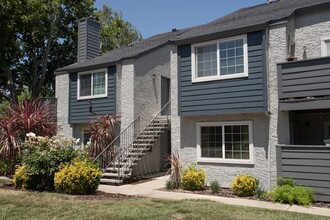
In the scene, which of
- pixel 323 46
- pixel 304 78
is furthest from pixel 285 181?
pixel 323 46

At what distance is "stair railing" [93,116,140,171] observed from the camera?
523 inches

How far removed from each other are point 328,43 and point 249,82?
2.88m

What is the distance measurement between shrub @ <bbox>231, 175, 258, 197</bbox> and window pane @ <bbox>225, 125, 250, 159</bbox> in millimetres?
1011

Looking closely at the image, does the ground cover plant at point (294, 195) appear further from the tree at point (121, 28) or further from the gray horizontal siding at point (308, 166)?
the tree at point (121, 28)

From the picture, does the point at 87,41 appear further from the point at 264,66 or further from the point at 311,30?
the point at 311,30

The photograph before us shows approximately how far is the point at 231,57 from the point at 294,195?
4750mm

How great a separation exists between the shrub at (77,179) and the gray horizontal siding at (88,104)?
17.0 ft

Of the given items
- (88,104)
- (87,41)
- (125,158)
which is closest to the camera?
(125,158)

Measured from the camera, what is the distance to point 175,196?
9.38 metres

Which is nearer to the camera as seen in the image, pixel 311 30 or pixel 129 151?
pixel 311 30

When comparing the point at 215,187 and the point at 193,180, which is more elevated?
the point at 193,180

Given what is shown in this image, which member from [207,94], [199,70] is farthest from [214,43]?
[207,94]

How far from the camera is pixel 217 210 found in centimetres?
732

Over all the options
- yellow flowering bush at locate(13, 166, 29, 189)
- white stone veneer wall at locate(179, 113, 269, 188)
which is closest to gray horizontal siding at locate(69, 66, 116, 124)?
white stone veneer wall at locate(179, 113, 269, 188)
